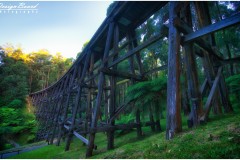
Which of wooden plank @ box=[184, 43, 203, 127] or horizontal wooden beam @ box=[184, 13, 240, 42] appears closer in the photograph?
horizontal wooden beam @ box=[184, 13, 240, 42]

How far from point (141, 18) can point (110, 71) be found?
8.74 ft

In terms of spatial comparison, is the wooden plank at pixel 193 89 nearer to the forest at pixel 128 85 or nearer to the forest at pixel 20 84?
the forest at pixel 128 85

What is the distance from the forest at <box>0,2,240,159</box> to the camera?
15.2 ft

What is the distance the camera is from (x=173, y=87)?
9.18 ft

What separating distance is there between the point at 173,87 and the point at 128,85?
34.1 ft

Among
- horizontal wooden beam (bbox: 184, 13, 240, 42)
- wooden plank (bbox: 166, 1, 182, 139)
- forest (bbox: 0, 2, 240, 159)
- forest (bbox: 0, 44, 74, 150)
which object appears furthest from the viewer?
forest (bbox: 0, 44, 74, 150)

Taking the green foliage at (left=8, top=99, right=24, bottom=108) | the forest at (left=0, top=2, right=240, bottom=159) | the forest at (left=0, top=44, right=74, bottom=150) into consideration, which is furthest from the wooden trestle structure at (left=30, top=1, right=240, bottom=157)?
the green foliage at (left=8, top=99, right=24, bottom=108)

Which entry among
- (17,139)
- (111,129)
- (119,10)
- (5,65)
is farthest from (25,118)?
(119,10)

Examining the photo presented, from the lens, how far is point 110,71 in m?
5.46

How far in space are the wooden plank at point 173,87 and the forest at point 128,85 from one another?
611 mm

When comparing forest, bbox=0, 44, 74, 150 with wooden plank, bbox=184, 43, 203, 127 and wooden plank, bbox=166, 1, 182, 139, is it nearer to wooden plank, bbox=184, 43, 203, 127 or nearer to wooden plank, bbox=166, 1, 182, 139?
wooden plank, bbox=166, 1, 182, 139

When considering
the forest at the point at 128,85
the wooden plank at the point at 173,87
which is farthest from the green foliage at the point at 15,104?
the wooden plank at the point at 173,87

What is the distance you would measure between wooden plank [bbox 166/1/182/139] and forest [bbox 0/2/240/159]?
0.61m

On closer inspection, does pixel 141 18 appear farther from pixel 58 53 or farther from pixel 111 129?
pixel 58 53
